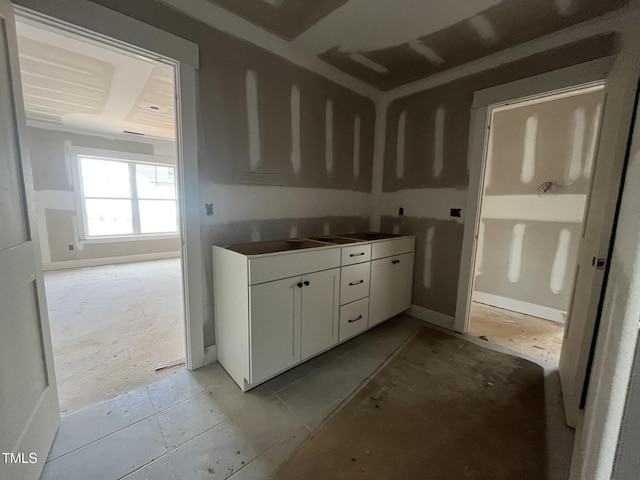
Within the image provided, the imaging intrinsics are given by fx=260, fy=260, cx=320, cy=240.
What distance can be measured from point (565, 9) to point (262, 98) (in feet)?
7.16

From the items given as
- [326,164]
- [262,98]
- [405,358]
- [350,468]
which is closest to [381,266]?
[405,358]

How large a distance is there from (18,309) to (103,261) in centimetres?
511

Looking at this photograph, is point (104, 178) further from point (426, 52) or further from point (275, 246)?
point (426, 52)

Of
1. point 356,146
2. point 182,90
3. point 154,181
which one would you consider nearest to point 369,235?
point 356,146

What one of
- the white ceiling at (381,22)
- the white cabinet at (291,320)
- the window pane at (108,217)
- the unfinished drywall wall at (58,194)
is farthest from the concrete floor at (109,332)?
the white ceiling at (381,22)

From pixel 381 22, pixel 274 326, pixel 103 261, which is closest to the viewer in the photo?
pixel 274 326

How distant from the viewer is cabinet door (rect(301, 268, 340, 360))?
194cm

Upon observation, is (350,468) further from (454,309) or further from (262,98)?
→ (262,98)

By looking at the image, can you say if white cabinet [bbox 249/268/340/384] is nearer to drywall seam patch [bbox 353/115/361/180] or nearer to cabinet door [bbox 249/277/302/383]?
cabinet door [bbox 249/277/302/383]

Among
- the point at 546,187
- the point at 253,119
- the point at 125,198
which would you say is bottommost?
the point at 125,198

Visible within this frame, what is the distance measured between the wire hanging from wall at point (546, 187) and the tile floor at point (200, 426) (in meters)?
2.86

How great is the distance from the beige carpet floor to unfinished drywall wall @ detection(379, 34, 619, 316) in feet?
A: 2.80

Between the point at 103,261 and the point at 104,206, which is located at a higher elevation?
the point at 104,206

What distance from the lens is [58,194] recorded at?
474 cm
